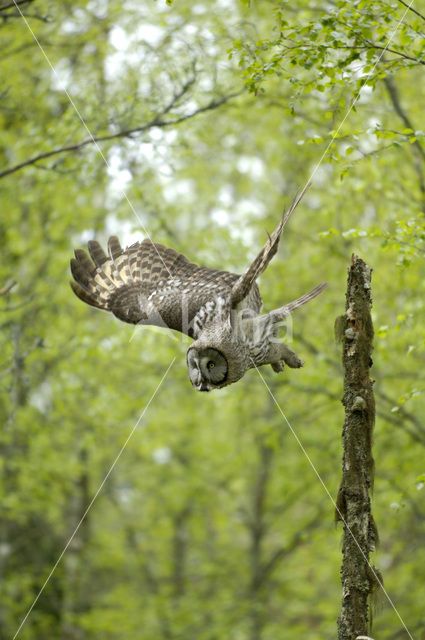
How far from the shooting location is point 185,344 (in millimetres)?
10258

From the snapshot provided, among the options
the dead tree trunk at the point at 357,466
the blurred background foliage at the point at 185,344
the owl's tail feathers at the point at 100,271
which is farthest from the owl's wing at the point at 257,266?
the blurred background foliage at the point at 185,344

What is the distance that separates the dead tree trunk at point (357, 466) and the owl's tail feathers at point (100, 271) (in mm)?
2613

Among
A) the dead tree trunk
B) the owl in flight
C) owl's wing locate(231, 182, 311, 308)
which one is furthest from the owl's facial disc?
the dead tree trunk

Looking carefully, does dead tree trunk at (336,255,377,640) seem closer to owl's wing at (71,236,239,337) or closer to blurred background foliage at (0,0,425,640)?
owl's wing at (71,236,239,337)

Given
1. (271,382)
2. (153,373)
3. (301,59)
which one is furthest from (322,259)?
(301,59)

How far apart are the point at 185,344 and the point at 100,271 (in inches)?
159

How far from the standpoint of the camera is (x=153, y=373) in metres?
12.0

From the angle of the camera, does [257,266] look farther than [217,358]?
No

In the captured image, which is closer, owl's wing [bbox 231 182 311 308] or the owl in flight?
owl's wing [bbox 231 182 311 308]

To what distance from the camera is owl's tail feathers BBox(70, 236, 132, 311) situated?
621cm

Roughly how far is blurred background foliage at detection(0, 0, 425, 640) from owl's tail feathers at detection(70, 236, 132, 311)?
44.8 inches

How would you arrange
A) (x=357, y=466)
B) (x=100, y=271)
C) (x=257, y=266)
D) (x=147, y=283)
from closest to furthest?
(x=357, y=466) < (x=257, y=266) < (x=147, y=283) < (x=100, y=271)

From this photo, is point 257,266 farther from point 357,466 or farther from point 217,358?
point 357,466

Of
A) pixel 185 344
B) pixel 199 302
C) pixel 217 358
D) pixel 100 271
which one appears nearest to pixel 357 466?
pixel 217 358
